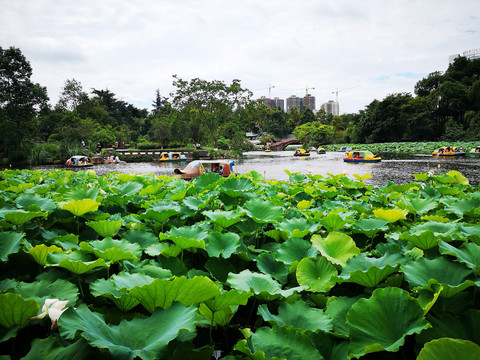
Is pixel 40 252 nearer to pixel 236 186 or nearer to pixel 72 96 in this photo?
pixel 236 186

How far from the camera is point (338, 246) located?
44.1 inches

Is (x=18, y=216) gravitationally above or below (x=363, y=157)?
above

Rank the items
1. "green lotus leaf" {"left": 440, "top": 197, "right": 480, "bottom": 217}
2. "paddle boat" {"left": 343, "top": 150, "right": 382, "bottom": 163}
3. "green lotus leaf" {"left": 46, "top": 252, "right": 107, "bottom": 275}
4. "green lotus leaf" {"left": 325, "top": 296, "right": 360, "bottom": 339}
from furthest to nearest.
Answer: "paddle boat" {"left": 343, "top": 150, "right": 382, "bottom": 163} < "green lotus leaf" {"left": 440, "top": 197, "right": 480, "bottom": 217} < "green lotus leaf" {"left": 46, "top": 252, "right": 107, "bottom": 275} < "green lotus leaf" {"left": 325, "top": 296, "right": 360, "bottom": 339}

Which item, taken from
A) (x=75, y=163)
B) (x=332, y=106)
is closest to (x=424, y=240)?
(x=75, y=163)

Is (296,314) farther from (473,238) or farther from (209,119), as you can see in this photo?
(209,119)

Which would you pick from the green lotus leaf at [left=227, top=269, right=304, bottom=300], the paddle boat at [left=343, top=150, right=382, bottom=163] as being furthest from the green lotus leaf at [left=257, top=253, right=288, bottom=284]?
the paddle boat at [left=343, top=150, right=382, bottom=163]

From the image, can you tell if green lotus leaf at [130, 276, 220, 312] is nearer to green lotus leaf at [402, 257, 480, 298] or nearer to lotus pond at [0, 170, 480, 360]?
lotus pond at [0, 170, 480, 360]

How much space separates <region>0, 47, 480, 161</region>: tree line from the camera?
22.6 metres

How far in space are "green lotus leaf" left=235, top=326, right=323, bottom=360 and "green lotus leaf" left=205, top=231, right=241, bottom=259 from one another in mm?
415

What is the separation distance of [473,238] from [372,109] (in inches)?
1884

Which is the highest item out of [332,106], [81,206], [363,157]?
[332,106]

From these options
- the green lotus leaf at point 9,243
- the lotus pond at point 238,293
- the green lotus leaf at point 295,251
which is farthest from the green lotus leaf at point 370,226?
the green lotus leaf at point 9,243

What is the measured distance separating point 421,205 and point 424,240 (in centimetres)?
88

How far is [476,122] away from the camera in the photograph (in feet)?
112
